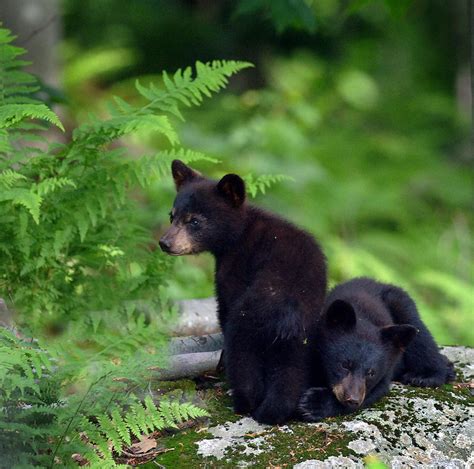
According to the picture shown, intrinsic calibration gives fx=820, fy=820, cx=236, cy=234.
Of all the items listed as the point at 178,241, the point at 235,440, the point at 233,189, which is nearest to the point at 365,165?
the point at 233,189

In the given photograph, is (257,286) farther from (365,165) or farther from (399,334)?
(365,165)

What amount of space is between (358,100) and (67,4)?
6160mm

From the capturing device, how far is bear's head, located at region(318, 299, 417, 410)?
4.66 meters

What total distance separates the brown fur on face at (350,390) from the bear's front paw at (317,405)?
0.24 feet

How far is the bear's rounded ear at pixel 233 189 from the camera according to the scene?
4.87 m

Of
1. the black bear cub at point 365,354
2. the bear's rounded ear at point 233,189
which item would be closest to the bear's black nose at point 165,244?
the bear's rounded ear at point 233,189

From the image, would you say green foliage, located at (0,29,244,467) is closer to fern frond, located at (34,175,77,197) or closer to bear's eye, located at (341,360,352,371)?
fern frond, located at (34,175,77,197)

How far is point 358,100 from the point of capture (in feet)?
55.6

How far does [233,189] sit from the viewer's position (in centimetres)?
494

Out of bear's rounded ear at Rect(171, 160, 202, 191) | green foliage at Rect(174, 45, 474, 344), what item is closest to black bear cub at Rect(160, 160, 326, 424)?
bear's rounded ear at Rect(171, 160, 202, 191)

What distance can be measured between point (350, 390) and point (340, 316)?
1.52 ft

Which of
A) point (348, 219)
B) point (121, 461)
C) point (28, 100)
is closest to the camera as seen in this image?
point (121, 461)

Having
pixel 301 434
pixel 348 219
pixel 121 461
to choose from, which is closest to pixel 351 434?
pixel 301 434

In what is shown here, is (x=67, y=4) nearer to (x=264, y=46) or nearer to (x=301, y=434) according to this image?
(x=264, y=46)
